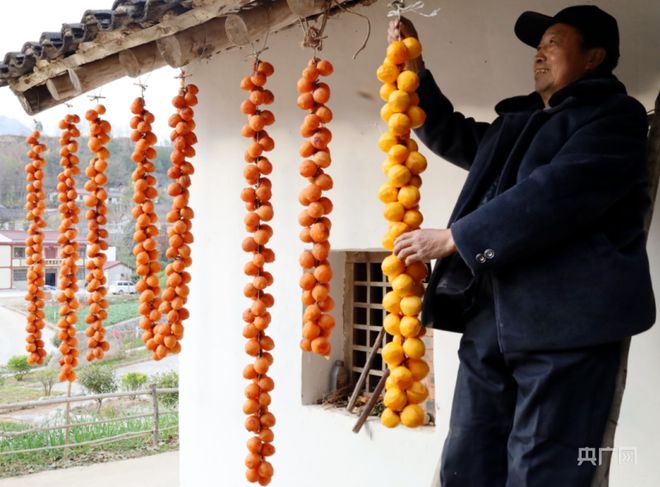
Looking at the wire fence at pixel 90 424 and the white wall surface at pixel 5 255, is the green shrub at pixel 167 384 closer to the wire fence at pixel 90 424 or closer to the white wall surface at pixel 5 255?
the wire fence at pixel 90 424

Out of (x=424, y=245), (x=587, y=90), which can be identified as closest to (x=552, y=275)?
(x=424, y=245)

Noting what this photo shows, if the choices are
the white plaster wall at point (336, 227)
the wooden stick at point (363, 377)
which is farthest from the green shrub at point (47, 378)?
the wooden stick at point (363, 377)

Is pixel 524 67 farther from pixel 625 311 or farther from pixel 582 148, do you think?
pixel 625 311

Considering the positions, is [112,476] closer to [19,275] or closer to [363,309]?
[19,275]

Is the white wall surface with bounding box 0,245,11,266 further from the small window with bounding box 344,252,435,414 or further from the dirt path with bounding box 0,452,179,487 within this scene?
the small window with bounding box 344,252,435,414

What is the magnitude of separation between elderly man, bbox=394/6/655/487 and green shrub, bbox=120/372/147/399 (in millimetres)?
8368

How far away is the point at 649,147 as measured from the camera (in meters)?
1.82

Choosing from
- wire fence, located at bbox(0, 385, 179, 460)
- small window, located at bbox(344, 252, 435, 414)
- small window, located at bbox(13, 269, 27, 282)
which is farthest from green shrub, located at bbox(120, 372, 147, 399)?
small window, located at bbox(344, 252, 435, 414)

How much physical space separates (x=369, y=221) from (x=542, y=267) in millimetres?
1634

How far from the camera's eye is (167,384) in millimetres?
9836

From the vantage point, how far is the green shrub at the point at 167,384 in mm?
9466

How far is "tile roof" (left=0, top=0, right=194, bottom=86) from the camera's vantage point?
2.75 meters

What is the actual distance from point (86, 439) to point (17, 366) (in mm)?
1621

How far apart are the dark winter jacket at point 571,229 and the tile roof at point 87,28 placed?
1701 mm
